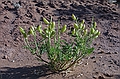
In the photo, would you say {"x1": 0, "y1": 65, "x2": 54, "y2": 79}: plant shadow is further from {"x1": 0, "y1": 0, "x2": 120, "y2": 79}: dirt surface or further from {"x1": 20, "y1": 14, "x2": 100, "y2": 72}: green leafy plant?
{"x1": 20, "y1": 14, "x2": 100, "y2": 72}: green leafy plant

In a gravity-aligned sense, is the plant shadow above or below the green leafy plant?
below

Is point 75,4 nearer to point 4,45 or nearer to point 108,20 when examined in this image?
point 108,20

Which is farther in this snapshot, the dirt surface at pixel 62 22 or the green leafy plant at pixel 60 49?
the dirt surface at pixel 62 22

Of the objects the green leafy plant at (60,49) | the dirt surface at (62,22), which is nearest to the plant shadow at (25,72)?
the dirt surface at (62,22)

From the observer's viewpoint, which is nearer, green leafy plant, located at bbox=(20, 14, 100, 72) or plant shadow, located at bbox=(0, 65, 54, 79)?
green leafy plant, located at bbox=(20, 14, 100, 72)

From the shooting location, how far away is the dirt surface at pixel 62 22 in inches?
168

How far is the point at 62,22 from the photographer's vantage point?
219 inches

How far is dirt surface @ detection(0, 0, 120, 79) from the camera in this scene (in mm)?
4273

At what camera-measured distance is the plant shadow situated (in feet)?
13.8

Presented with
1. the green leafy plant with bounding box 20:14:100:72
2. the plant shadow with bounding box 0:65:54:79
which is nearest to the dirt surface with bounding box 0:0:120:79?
the plant shadow with bounding box 0:65:54:79

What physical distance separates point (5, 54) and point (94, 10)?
1.94 m

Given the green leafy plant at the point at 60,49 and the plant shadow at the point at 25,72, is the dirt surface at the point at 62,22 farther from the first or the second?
the green leafy plant at the point at 60,49

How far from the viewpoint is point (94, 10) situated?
6.04 metres

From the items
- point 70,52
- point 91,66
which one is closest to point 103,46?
point 91,66
